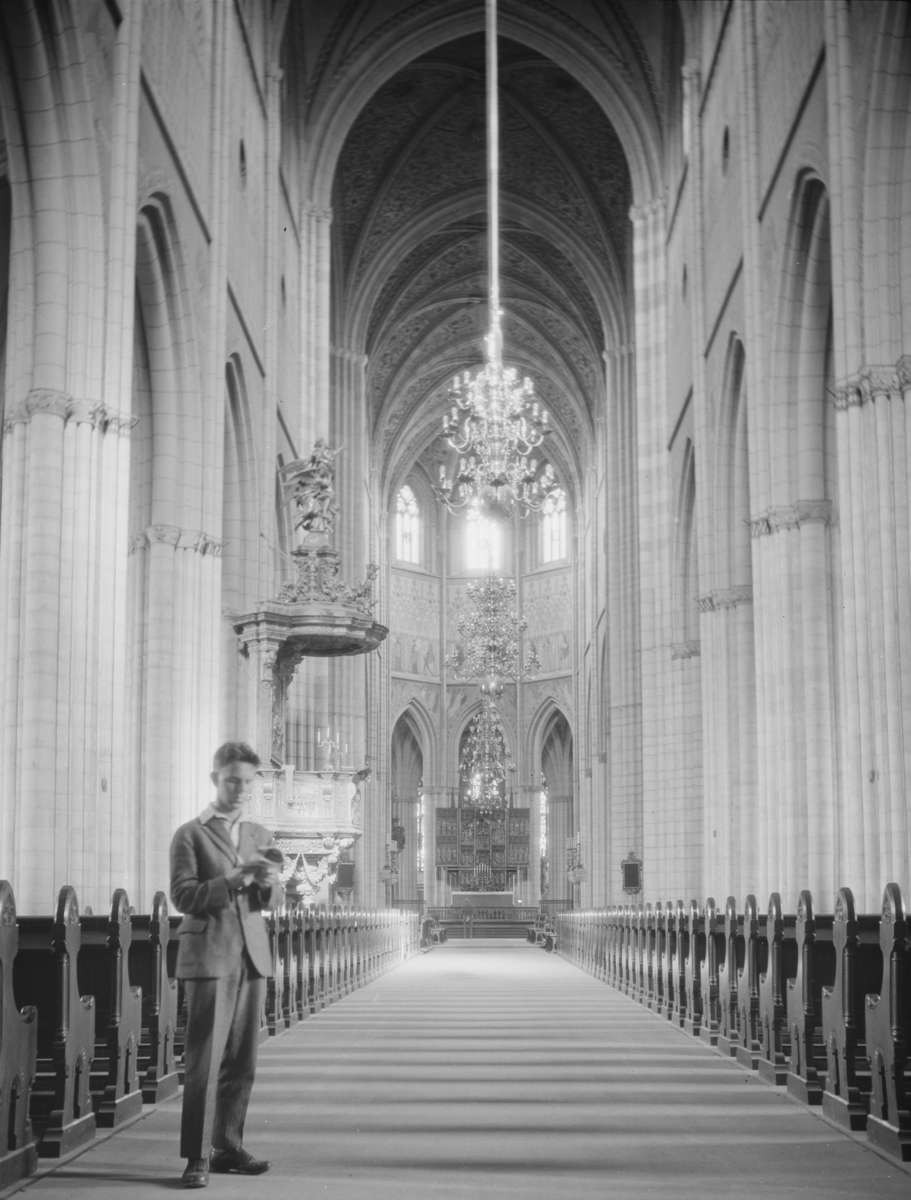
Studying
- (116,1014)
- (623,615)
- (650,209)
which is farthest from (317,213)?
(116,1014)

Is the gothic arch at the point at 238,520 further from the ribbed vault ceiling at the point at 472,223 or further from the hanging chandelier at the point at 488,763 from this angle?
the hanging chandelier at the point at 488,763

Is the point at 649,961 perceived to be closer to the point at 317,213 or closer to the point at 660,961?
the point at 660,961

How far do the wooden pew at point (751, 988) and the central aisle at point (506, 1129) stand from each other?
0.65ft

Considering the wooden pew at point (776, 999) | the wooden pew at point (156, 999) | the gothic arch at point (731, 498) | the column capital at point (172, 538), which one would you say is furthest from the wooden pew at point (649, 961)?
the gothic arch at point (731, 498)

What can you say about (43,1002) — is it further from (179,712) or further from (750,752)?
(750,752)

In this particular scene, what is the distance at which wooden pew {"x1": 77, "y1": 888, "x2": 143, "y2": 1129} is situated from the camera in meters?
6.53

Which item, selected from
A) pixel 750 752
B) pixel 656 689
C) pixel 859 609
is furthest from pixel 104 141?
pixel 656 689

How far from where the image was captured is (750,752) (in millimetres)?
20266

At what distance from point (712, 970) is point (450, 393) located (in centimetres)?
1565

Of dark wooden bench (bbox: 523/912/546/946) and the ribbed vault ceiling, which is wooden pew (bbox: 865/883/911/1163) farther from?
dark wooden bench (bbox: 523/912/546/946)

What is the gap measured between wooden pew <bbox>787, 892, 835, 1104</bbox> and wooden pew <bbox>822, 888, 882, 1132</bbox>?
0.82 ft

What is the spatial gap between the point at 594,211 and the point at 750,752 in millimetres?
16506

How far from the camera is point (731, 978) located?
9.82 metres

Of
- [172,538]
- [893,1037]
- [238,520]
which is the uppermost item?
[238,520]
